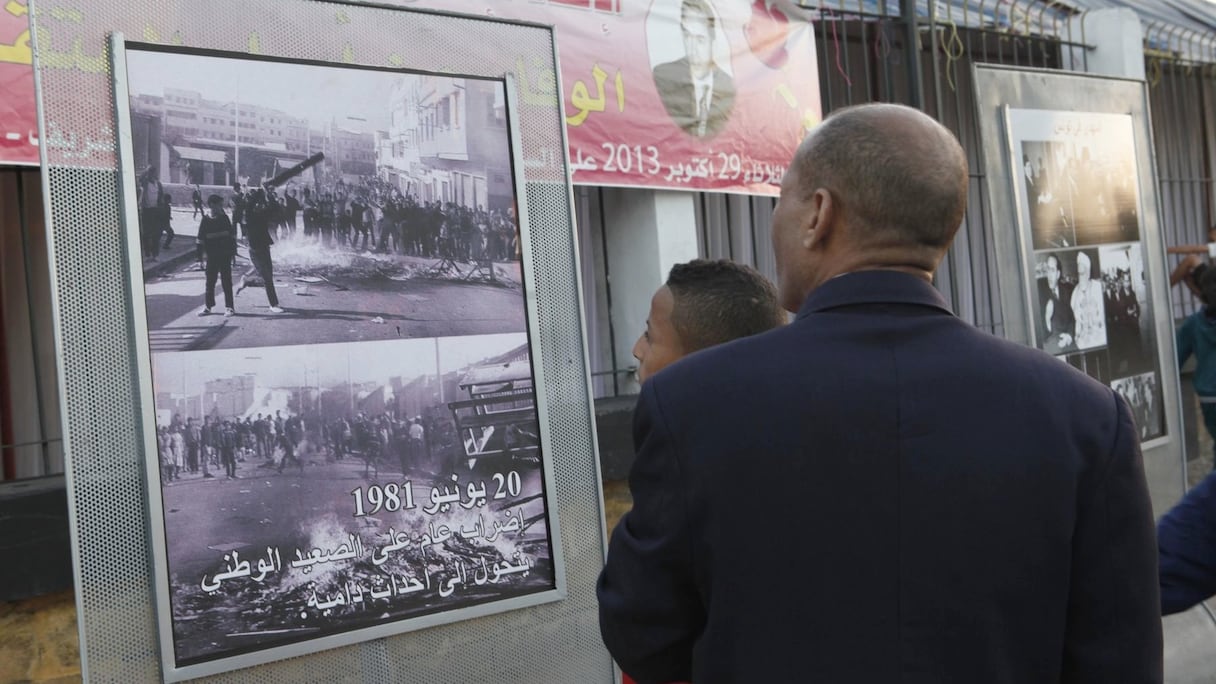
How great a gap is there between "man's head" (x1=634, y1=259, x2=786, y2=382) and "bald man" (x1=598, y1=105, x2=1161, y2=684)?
0.95 m

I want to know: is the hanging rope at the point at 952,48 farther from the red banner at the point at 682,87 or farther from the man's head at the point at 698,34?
the man's head at the point at 698,34

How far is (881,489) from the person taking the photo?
4.25 ft

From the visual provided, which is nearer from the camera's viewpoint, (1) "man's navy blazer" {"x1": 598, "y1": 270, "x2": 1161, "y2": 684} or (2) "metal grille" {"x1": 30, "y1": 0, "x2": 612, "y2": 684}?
(1) "man's navy blazer" {"x1": 598, "y1": 270, "x2": 1161, "y2": 684}

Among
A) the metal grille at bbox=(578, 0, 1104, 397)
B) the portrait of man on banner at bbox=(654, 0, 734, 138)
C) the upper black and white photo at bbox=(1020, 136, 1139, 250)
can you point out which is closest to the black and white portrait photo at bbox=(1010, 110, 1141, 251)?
the upper black and white photo at bbox=(1020, 136, 1139, 250)

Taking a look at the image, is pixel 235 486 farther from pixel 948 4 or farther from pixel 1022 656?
pixel 948 4

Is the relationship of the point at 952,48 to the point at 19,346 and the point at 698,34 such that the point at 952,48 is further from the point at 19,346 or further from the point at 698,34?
the point at 19,346

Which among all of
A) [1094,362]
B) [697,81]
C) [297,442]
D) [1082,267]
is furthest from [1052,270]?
[297,442]

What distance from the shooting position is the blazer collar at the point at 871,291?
1354 mm

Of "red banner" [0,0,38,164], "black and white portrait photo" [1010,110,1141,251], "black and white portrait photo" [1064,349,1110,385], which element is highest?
"red banner" [0,0,38,164]

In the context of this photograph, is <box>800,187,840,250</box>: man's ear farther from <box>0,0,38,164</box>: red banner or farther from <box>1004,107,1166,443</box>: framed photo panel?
<box>1004,107,1166,443</box>: framed photo panel

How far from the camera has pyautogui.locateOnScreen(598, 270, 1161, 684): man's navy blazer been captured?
130cm

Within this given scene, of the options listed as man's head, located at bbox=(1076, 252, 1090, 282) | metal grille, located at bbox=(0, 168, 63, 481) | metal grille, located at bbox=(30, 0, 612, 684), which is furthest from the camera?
man's head, located at bbox=(1076, 252, 1090, 282)

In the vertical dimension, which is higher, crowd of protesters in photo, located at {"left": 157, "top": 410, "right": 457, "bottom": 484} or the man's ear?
the man's ear

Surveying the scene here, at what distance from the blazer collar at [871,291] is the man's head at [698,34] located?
3.81 m
